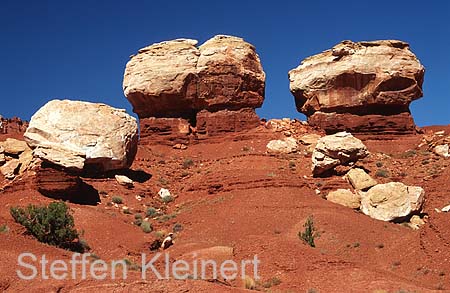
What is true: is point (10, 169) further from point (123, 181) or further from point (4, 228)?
point (4, 228)

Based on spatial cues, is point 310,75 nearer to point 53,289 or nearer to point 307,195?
point 307,195

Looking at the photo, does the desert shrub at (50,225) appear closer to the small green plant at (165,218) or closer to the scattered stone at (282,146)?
the small green plant at (165,218)

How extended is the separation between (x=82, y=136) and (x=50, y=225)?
9445mm

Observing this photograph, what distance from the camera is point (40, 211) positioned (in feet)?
80.6

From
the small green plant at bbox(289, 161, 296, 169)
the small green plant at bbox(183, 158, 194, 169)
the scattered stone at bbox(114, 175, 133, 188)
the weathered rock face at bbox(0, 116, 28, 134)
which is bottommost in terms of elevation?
the scattered stone at bbox(114, 175, 133, 188)

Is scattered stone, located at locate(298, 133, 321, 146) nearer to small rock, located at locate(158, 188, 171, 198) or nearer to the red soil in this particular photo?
the red soil

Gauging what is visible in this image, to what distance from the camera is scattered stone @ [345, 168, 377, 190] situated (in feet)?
104

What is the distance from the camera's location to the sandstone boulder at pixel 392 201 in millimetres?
29281

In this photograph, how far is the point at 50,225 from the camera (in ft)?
78.2

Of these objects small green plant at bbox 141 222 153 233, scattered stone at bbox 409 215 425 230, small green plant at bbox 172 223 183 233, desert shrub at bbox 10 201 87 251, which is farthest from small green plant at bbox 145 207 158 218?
scattered stone at bbox 409 215 425 230

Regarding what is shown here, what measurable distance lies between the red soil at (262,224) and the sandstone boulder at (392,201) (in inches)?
32.2

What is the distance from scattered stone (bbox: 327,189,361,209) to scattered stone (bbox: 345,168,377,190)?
569 millimetres

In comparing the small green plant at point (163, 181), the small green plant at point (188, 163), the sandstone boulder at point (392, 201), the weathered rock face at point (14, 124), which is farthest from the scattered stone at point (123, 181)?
the weathered rock face at point (14, 124)

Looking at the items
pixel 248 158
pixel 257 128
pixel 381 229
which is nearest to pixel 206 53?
pixel 257 128
